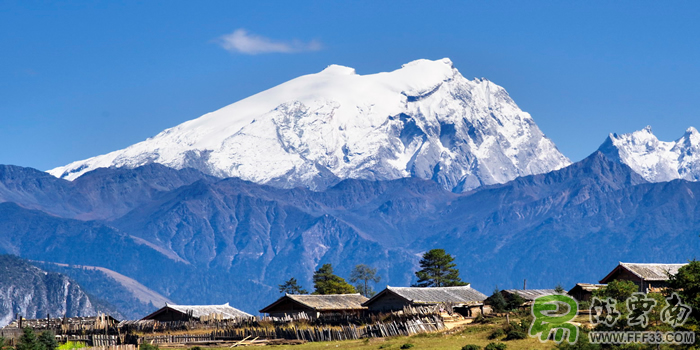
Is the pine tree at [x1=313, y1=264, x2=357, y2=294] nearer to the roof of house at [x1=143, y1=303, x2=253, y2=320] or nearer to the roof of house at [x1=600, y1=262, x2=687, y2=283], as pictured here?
the roof of house at [x1=143, y1=303, x2=253, y2=320]

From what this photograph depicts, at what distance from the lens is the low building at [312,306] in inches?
3735

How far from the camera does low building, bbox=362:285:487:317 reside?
91.8 m

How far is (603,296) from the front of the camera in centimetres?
7181

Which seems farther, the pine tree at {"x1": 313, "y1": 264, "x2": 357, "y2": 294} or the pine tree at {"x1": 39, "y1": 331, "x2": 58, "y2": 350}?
the pine tree at {"x1": 313, "y1": 264, "x2": 357, "y2": 294}

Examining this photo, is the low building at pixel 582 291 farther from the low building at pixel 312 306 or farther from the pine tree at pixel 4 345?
the pine tree at pixel 4 345

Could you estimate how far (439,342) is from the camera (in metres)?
67.2

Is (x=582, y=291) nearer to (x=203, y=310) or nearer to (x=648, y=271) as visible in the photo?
(x=648, y=271)

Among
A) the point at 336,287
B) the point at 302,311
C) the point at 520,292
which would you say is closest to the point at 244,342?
the point at 302,311

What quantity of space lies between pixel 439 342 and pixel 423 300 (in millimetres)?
26709

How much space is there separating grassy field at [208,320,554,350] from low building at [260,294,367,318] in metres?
20.8

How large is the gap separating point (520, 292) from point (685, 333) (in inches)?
2209

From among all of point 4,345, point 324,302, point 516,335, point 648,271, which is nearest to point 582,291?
point 648,271

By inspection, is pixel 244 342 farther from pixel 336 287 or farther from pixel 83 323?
pixel 336 287

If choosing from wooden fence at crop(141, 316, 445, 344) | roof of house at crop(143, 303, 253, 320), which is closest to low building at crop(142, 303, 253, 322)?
roof of house at crop(143, 303, 253, 320)
